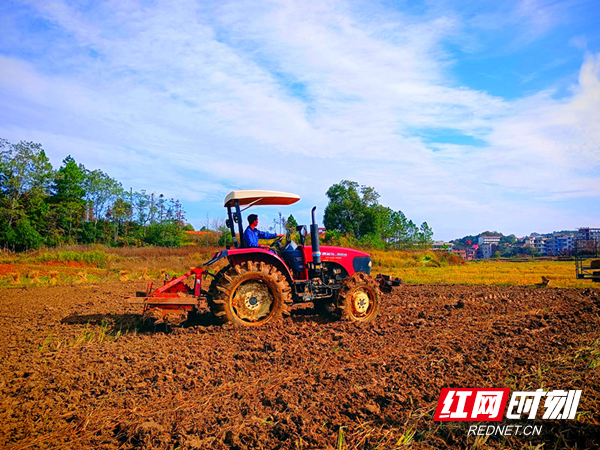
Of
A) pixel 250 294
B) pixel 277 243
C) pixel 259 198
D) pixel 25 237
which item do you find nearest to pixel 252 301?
pixel 250 294

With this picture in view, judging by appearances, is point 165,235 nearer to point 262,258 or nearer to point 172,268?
point 172,268

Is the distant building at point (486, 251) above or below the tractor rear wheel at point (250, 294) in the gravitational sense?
below

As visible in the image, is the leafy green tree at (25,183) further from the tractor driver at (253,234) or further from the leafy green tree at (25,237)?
the tractor driver at (253,234)

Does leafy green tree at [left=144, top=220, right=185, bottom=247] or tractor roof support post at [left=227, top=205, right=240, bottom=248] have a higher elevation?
leafy green tree at [left=144, top=220, right=185, bottom=247]

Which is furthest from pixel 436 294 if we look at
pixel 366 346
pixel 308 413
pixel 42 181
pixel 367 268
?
pixel 42 181

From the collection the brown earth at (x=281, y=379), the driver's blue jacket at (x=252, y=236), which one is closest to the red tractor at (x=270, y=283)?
the driver's blue jacket at (x=252, y=236)

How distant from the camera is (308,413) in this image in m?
3.54

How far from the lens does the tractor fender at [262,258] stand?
6.78 metres

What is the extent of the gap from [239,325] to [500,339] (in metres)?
3.97

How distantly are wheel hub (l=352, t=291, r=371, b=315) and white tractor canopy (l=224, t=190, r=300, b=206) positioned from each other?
2069mm

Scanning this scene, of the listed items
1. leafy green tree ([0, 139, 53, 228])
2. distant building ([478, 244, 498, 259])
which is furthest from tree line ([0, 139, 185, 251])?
distant building ([478, 244, 498, 259])

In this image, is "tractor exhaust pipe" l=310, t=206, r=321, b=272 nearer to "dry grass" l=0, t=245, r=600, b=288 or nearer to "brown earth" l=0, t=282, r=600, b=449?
"brown earth" l=0, t=282, r=600, b=449

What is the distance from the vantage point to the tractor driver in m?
6.97

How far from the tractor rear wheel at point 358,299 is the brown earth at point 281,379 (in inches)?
13.9
